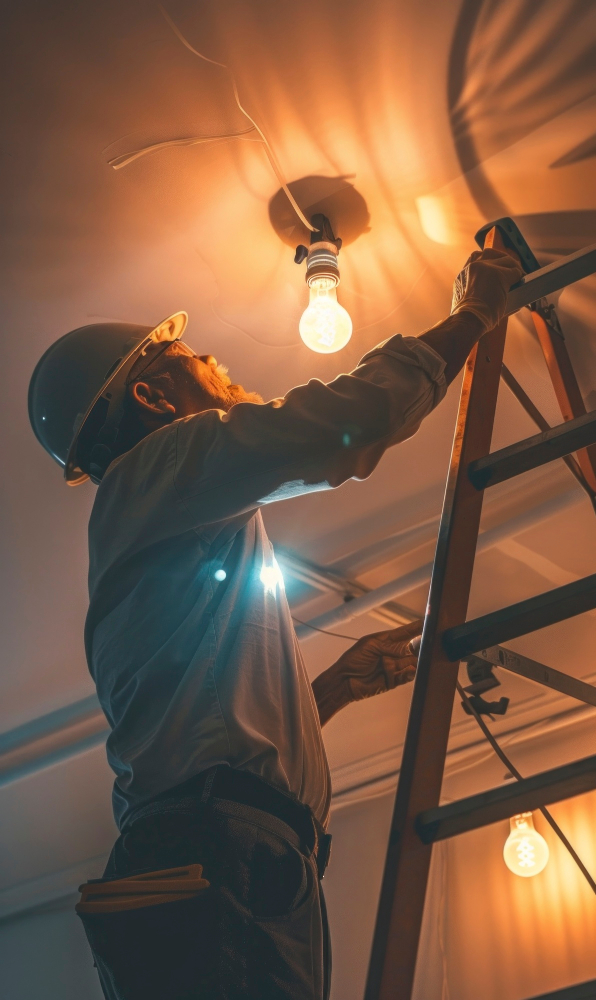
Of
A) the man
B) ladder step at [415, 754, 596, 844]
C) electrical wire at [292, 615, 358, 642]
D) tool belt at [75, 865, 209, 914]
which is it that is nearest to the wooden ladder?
ladder step at [415, 754, 596, 844]

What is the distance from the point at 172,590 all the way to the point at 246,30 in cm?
118

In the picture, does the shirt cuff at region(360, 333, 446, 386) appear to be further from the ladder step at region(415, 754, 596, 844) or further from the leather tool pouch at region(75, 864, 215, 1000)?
the leather tool pouch at region(75, 864, 215, 1000)

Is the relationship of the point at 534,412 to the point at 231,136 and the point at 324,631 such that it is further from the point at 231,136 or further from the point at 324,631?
the point at 324,631

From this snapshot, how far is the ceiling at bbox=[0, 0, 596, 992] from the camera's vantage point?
1.76m

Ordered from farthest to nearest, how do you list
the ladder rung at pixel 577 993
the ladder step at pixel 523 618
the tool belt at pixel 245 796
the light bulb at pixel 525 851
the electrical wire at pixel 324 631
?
the light bulb at pixel 525 851
the electrical wire at pixel 324 631
the tool belt at pixel 245 796
the ladder step at pixel 523 618
the ladder rung at pixel 577 993

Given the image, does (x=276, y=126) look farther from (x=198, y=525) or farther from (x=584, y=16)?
(x=198, y=525)

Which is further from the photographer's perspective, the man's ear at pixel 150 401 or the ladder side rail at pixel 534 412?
the ladder side rail at pixel 534 412

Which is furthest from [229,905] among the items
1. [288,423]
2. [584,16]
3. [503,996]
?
[503,996]

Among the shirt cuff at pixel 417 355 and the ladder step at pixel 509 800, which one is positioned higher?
the shirt cuff at pixel 417 355

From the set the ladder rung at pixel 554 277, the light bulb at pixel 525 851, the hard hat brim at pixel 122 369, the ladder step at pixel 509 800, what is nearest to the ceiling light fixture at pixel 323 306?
the hard hat brim at pixel 122 369

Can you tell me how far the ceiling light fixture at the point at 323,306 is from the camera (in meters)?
2.04

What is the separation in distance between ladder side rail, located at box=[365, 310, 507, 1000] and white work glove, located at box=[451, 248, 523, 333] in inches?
5.1

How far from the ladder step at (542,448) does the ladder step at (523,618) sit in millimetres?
261

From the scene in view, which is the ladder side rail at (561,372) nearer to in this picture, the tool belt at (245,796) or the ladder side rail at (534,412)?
the ladder side rail at (534,412)
